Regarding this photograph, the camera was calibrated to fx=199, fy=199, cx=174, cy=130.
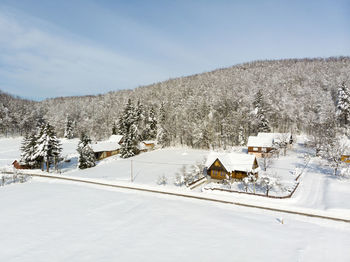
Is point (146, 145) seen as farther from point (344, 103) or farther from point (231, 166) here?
point (344, 103)

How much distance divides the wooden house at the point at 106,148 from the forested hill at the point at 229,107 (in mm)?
19790

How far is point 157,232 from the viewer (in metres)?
16.9

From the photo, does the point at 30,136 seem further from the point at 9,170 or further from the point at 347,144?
the point at 347,144

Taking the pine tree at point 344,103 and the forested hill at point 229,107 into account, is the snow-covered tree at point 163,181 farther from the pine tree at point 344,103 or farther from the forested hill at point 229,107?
the pine tree at point 344,103

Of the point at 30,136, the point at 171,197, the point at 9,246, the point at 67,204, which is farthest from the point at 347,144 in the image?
the point at 30,136

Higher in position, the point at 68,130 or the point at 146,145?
the point at 68,130

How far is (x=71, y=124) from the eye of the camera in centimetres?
10106

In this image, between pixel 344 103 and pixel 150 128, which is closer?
pixel 344 103

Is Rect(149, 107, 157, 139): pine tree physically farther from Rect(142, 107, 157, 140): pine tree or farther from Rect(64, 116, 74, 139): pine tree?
Rect(64, 116, 74, 139): pine tree

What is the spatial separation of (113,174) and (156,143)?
33267 mm

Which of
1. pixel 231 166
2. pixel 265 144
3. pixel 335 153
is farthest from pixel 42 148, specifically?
pixel 335 153

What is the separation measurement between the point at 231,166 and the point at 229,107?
49062mm

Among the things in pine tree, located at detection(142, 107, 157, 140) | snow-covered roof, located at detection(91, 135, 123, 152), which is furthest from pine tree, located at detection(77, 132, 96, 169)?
pine tree, located at detection(142, 107, 157, 140)

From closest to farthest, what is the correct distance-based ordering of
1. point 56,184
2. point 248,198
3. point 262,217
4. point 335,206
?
point 262,217 < point 335,206 < point 248,198 < point 56,184
